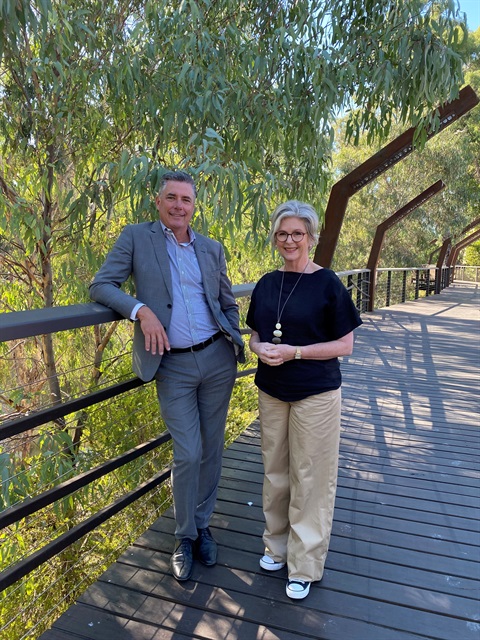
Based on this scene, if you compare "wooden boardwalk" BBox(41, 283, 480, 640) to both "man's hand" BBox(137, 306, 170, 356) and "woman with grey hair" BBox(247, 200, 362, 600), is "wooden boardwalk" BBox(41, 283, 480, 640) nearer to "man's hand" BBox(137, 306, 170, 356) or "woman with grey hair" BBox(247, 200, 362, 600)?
"woman with grey hair" BBox(247, 200, 362, 600)

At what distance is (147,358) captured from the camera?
6.63ft

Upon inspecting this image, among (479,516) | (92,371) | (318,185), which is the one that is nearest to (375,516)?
(479,516)

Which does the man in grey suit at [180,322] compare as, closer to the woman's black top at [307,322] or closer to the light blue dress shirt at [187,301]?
the light blue dress shirt at [187,301]

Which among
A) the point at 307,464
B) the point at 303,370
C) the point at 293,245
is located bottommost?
the point at 307,464

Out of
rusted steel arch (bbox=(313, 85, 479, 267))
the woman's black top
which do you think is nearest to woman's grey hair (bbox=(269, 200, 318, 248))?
the woman's black top

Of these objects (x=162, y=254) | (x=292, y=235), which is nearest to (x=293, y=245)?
(x=292, y=235)

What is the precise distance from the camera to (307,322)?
75.0 inches

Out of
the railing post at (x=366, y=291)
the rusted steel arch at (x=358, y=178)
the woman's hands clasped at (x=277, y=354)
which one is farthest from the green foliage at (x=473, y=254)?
the woman's hands clasped at (x=277, y=354)

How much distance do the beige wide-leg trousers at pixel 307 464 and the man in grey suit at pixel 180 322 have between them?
0.26 m

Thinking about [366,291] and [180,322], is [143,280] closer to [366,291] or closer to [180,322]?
[180,322]

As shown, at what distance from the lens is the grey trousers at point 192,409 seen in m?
2.05

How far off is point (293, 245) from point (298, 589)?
1.23 m

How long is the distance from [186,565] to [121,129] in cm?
305

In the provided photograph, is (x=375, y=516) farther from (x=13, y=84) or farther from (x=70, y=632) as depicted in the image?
(x=13, y=84)
